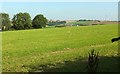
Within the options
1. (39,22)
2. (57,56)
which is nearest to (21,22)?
(39,22)

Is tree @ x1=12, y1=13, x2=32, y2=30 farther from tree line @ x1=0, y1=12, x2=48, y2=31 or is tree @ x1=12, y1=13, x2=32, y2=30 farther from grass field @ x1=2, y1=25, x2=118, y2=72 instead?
grass field @ x1=2, y1=25, x2=118, y2=72

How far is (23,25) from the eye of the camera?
136500mm

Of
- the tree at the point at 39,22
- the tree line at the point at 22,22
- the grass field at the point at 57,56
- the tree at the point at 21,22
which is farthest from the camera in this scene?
the tree at the point at 39,22

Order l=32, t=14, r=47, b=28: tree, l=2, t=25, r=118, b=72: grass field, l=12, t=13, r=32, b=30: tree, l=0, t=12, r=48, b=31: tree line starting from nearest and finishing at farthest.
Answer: l=2, t=25, r=118, b=72: grass field → l=0, t=12, r=48, b=31: tree line → l=12, t=13, r=32, b=30: tree → l=32, t=14, r=47, b=28: tree

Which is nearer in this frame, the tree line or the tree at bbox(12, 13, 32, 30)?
the tree line

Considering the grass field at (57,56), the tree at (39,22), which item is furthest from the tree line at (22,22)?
the grass field at (57,56)

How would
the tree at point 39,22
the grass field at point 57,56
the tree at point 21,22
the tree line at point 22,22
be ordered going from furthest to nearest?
the tree at point 39,22
the tree at point 21,22
the tree line at point 22,22
the grass field at point 57,56

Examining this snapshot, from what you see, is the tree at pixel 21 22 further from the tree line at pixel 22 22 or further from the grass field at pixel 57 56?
the grass field at pixel 57 56

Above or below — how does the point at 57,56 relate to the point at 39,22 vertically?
above

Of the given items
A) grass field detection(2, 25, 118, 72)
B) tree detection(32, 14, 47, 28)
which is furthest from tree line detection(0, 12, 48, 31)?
grass field detection(2, 25, 118, 72)

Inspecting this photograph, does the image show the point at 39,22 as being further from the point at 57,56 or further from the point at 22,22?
the point at 57,56

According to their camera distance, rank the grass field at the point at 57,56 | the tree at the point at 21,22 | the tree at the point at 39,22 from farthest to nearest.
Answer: the tree at the point at 39,22
the tree at the point at 21,22
the grass field at the point at 57,56

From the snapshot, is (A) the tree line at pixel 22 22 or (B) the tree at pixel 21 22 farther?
(B) the tree at pixel 21 22

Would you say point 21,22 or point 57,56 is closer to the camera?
point 57,56
